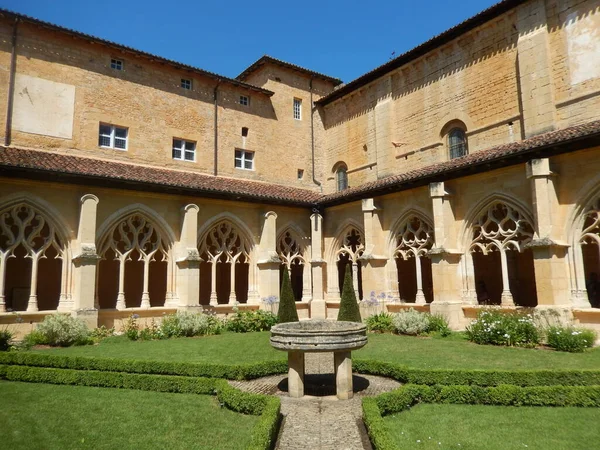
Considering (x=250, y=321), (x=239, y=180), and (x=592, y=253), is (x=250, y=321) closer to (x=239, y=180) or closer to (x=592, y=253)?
(x=239, y=180)

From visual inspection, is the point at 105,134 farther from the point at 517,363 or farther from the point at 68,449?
the point at 517,363

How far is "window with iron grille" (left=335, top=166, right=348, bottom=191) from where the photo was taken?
21.0m

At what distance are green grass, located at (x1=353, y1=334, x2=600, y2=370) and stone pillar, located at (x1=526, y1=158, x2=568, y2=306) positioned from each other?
175 centimetres

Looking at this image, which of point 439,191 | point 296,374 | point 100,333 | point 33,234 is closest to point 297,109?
point 439,191

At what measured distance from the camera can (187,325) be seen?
1370cm

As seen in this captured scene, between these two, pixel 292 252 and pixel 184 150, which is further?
pixel 292 252

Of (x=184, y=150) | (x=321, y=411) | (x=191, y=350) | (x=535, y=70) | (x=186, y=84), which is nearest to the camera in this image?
(x=321, y=411)

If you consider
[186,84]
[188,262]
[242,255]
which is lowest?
[188,262]

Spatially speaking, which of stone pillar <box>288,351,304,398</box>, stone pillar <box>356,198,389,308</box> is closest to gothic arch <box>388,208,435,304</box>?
stone pillar <box>356,198,389,308</box>

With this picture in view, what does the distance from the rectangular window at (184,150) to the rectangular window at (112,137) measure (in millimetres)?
2024

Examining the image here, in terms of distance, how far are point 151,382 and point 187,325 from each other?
6.59 metres

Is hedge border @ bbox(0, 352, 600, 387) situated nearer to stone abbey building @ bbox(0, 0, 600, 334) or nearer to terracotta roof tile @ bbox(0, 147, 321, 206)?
stone abbey building @ bbox(0, 0, 600, 334)

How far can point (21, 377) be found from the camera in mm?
7645

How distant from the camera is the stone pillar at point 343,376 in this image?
A: 6.74 metres
